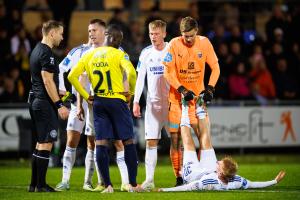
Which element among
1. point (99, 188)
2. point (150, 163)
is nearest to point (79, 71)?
point (99, 188)

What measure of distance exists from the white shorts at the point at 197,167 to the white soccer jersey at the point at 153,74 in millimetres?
1471

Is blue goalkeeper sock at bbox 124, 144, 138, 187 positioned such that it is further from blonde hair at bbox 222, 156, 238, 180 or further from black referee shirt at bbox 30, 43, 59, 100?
black referee shirt at bbox 30, 43, 59, 100

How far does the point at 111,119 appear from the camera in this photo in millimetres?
11961

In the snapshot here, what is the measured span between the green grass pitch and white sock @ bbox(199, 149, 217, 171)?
0.50 m

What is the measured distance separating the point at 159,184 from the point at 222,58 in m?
8.97

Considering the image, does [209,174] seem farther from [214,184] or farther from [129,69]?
[129,69]

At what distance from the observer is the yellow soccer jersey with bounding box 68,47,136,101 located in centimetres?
1188

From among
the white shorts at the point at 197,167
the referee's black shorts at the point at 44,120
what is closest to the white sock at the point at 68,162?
the referee's black shorts at the point at 44,120

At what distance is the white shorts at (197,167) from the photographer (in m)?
12.1

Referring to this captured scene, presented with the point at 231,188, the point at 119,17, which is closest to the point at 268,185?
the point at 231,188

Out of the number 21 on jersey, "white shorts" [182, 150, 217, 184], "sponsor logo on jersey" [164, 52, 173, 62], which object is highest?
"sponsor logo on jersey" [164, 52, 173, 62]

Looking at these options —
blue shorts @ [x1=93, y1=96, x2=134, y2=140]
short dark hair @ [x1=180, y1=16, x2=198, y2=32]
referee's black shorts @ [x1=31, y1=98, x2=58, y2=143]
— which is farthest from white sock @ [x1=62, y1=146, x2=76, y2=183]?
short dark hair @ [x1=180, y1=16, x2=198, y2=32]

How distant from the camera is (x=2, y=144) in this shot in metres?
19.5

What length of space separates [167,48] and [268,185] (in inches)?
104
